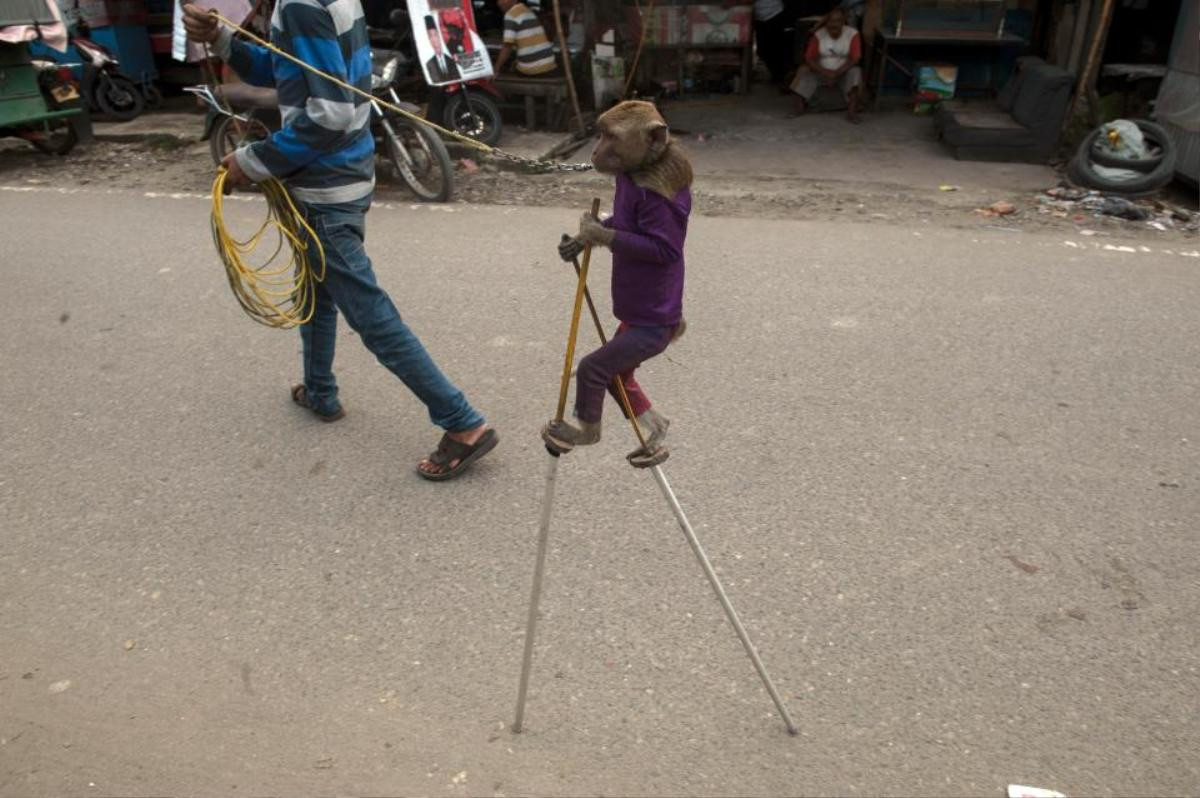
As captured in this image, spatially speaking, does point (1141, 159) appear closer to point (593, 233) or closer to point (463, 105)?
point (463, 105)

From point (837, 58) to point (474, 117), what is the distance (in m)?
4.14

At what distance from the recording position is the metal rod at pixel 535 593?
2.09m

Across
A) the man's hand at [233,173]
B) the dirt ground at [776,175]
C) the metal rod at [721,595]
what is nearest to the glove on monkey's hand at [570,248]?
the metal rod at [721,595]

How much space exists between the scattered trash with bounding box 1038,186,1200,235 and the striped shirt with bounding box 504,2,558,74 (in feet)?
15.5

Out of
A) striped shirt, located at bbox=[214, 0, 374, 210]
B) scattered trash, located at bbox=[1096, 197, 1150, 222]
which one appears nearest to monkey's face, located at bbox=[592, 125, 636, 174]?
striped shirt, located at bbox=[214, 0, 374, 210]

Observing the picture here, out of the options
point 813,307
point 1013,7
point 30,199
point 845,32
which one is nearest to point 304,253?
point 813,307

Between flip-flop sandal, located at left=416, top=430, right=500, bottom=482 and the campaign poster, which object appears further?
the campaign poster

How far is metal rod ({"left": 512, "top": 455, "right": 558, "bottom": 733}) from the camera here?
82.2 inches

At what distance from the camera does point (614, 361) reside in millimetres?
2377

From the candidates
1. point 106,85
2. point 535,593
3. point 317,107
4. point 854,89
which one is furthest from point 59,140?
point 535,593

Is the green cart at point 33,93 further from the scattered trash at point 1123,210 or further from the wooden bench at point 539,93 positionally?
the scattered trash at point 1123,210

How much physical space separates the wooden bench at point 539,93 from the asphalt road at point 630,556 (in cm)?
444

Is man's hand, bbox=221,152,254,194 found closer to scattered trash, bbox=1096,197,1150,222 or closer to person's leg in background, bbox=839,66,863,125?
scattered trash, bbox=1096,197,1150,222

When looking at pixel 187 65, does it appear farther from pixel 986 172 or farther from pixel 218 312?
pixel 986 172
